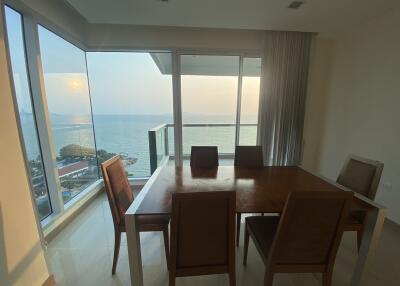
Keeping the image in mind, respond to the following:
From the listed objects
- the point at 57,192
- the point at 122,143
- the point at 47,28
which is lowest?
the point at 57,192

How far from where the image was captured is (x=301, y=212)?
1.03 metres

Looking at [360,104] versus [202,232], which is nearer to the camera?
[202,232]

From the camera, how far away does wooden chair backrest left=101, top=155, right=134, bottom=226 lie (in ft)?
4.81

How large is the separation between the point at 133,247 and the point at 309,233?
1.09 meters

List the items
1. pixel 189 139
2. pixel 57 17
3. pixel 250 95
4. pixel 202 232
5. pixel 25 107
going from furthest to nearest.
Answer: pixel 189 139
pixel 250 95
pixel 57 17
pixel 25 107
pixel 202 232

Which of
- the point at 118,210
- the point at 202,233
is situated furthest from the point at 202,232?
the point at 118,210

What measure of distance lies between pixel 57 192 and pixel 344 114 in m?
4.17

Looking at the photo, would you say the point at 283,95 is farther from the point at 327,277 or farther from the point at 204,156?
the point at 327,277

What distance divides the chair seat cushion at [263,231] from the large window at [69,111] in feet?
7.70

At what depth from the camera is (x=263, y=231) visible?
57.2 inches

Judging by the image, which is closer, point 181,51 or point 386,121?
point 386,121

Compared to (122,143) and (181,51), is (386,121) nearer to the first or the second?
(181,51)

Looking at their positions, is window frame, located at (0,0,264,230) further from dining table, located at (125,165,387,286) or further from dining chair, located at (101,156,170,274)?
dining table, located at (125,165,387,286)

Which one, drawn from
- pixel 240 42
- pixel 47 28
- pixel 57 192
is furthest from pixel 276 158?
pixel 47 28
